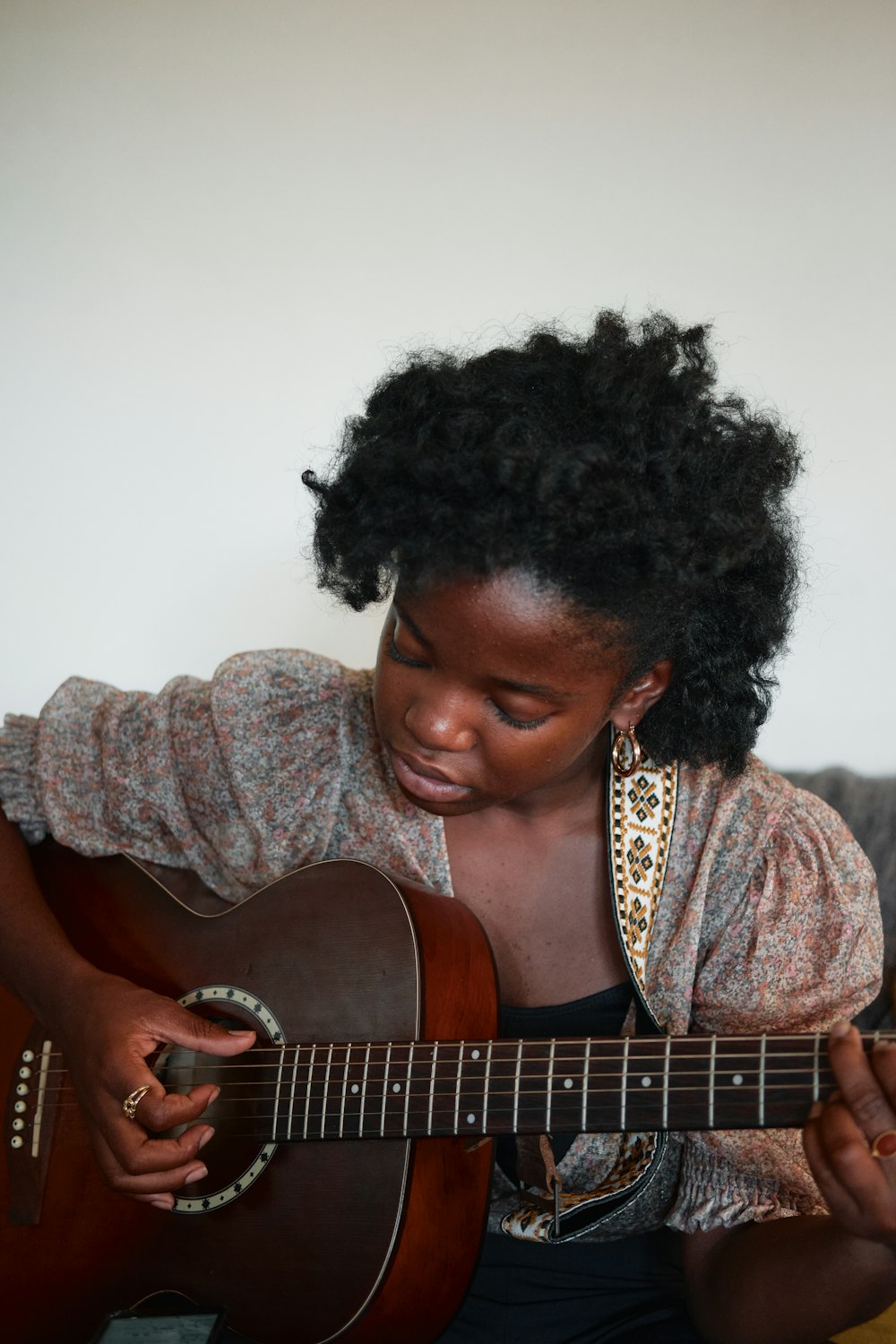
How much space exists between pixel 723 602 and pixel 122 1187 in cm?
79

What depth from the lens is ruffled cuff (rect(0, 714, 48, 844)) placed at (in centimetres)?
137

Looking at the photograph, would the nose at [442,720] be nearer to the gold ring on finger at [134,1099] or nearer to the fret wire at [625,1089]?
the fret wire at [625,1089]

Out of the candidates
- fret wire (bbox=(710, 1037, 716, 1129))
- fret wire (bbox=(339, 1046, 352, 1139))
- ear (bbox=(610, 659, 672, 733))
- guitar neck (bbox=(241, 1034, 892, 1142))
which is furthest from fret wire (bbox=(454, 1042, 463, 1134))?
ear (bbox=(610, 659, 672, 733))

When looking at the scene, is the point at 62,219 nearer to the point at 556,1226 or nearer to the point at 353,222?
the point at 353,222

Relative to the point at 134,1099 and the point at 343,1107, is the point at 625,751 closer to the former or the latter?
the point at 343,1107

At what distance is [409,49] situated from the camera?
1940 mm

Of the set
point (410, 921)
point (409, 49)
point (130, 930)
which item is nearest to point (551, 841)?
point (410, 921)

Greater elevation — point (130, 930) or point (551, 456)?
point (551, 456)

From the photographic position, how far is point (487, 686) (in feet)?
3.34

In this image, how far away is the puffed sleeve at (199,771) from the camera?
1.33m

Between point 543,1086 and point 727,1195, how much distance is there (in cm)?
30

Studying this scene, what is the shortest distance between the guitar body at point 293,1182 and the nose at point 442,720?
210mm

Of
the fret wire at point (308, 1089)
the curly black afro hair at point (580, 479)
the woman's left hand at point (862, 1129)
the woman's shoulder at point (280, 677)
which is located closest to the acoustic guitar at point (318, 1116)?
the fret wire at point (308, 1089)

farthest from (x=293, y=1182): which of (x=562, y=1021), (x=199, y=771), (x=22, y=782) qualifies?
(x=22, y=782)
